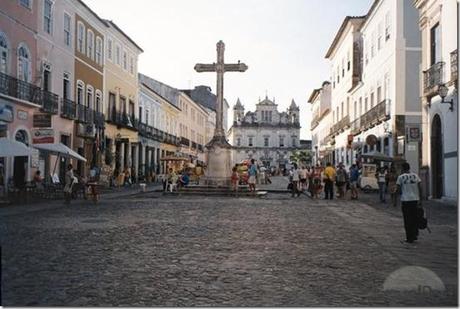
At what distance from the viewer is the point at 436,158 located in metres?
22.5

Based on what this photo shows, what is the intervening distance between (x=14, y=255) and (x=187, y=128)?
61.5 metres

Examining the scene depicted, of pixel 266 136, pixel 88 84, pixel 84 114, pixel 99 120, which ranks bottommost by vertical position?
pixel 99 120

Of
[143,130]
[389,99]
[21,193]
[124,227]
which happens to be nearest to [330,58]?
[143,130]

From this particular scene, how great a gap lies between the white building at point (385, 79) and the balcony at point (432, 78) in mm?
4451

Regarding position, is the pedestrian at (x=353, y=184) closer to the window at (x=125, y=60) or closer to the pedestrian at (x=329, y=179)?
the pedestrian at (x=329, y=179)

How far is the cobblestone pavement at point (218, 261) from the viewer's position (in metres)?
6.06

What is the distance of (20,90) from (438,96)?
52.8ft

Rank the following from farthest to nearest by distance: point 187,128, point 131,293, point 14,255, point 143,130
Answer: point 187,128 → point 143,130 → point 14,255 → point 131,293

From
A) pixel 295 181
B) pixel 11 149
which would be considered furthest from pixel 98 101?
pixel 11 149

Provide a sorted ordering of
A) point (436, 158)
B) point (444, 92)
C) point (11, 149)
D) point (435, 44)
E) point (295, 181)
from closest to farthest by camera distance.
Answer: point (11, 149) → point (444, 92) → point (435, 44) → point (436, 158) → point (295, 181)

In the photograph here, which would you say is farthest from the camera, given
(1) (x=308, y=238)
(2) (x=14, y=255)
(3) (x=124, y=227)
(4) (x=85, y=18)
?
(4) (x=85, y=18)

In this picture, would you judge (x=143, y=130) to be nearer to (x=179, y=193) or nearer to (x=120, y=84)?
(x=120, y=84)

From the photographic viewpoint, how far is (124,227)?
12578mm

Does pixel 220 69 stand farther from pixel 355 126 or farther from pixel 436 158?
pixel 355 126
